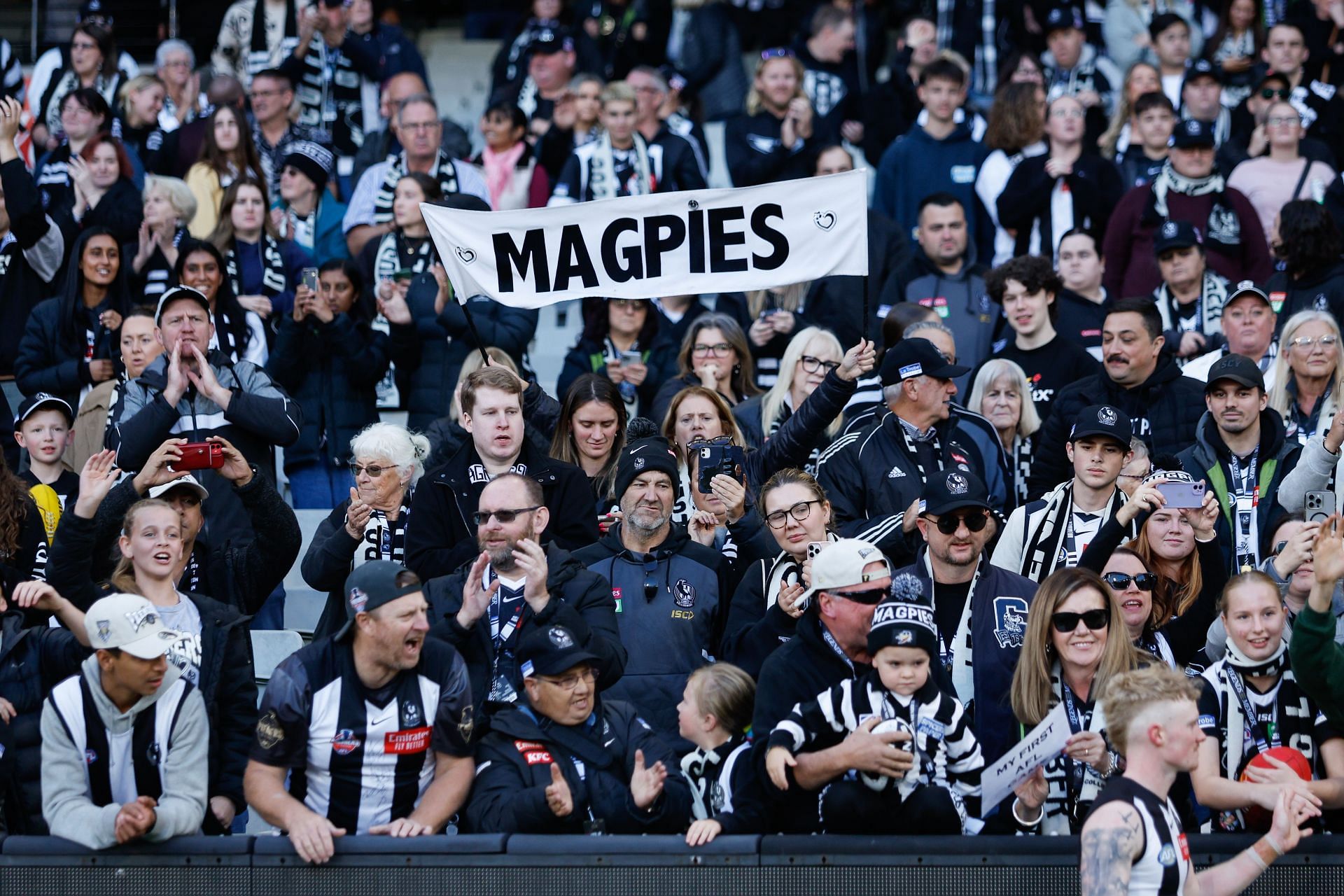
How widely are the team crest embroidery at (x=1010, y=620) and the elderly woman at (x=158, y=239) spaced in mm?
6133

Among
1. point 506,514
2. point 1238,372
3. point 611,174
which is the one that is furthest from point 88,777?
point 611,174

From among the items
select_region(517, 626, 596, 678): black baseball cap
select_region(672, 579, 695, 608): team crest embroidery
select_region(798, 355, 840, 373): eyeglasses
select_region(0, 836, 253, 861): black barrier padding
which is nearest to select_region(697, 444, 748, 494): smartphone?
select_region(672, 579, 695, 608): team crest embroidery

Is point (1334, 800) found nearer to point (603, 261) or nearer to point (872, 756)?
point (872, 756)

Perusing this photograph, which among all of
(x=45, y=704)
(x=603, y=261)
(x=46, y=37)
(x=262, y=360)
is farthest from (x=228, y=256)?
(x=46, y=37)

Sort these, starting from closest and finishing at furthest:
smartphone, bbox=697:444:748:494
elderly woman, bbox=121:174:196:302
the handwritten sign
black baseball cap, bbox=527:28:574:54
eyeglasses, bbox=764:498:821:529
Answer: the handwritten sign < eyeglasses, bbox=764:498:821:529 < smartphone, bbox=697:444:748:494 < elderly woman, bbox=121:174:196:302 < black baseball cap, bbox=527:28:574:54

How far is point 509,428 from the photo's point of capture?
8891 mm

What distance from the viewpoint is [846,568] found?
273 inches

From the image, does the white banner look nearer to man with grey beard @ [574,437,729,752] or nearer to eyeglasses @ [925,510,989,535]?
man with grey beard @ [574,437,729,752]

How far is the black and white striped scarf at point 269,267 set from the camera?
1220 cm

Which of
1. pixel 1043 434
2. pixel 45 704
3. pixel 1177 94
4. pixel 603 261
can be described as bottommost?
pixel 45 704

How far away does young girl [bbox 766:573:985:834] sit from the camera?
6.42m

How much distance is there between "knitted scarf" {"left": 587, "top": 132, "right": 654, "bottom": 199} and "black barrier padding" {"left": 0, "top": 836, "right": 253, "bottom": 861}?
7260 mm

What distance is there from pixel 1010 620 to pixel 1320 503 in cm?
203

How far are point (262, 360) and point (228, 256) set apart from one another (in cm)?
95
